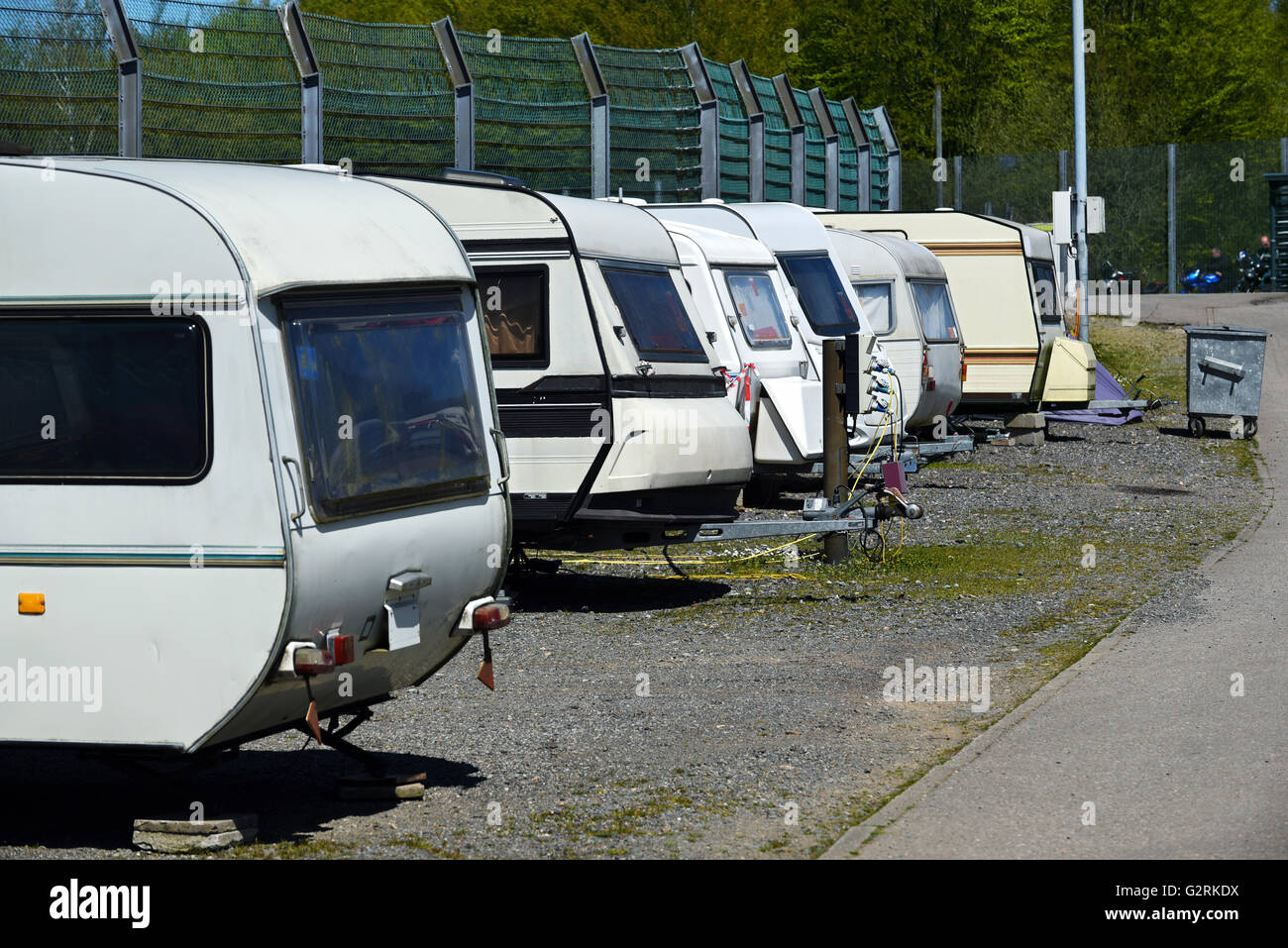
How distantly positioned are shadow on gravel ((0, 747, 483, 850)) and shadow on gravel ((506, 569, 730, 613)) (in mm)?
4292

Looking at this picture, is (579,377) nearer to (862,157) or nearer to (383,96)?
(383,96)

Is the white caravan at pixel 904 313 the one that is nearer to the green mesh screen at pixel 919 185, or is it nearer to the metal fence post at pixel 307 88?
the metal fence post at pixel 307 88

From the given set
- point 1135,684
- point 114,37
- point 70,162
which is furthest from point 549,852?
point 114,37

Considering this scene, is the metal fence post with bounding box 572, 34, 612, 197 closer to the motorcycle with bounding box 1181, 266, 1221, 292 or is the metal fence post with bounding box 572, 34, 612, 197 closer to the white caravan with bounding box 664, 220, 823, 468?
the white caravan with bounding box 664, 220, 823, 468

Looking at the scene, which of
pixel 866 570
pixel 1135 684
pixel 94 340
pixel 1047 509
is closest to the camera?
pixel 94 340

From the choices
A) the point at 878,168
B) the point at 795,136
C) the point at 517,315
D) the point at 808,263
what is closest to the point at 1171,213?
the point at 878,168

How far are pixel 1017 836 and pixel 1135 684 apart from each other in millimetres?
3221

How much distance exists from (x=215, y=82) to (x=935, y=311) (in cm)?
901

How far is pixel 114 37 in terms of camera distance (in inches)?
616

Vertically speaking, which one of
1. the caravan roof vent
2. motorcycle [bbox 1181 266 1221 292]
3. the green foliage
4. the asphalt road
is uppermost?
the green foliage

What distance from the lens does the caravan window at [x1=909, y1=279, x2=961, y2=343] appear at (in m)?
20.8

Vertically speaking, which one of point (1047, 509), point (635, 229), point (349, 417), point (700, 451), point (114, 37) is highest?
point (114, 37)

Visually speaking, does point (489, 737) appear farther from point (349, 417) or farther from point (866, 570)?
point (866, 570)

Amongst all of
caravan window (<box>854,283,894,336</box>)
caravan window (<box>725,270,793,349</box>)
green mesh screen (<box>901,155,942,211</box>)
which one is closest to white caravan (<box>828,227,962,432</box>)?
caravan window (<box>854,283,894,336</box>)
